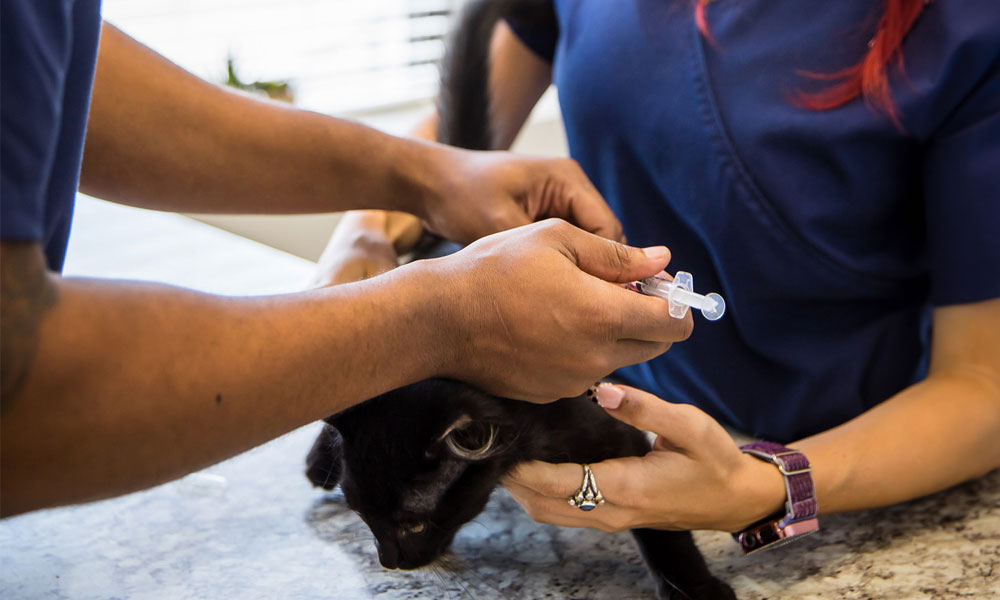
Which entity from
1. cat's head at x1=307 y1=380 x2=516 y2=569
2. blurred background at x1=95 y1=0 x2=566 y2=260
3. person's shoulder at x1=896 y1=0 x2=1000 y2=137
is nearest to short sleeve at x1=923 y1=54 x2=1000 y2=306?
person's shoulder at x1=896 y1=0 x2=1000 y2=137

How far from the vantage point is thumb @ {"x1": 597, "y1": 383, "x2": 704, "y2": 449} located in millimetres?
699

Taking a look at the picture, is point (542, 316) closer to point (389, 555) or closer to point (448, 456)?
point (448, 456)

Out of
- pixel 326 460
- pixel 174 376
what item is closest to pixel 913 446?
pixel 326 460

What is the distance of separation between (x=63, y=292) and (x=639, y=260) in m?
0.44

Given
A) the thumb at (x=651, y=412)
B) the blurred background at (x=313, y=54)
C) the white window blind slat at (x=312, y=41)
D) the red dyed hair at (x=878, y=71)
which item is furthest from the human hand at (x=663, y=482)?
the white window blind slat at (x=312, y=41)

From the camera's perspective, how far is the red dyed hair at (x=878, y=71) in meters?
0.81

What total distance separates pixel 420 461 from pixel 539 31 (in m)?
0.76

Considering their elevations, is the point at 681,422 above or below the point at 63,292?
below

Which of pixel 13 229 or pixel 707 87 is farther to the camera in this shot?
pixel 707 87

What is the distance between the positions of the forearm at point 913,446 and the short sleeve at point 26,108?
0.69 meters

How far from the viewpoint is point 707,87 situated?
2.95ft

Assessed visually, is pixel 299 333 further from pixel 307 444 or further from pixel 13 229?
pixel 307 444

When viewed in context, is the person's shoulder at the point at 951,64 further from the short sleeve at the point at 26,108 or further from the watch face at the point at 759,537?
the short sleeve at the point at 26,108

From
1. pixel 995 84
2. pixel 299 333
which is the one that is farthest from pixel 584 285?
pixel 995 84
